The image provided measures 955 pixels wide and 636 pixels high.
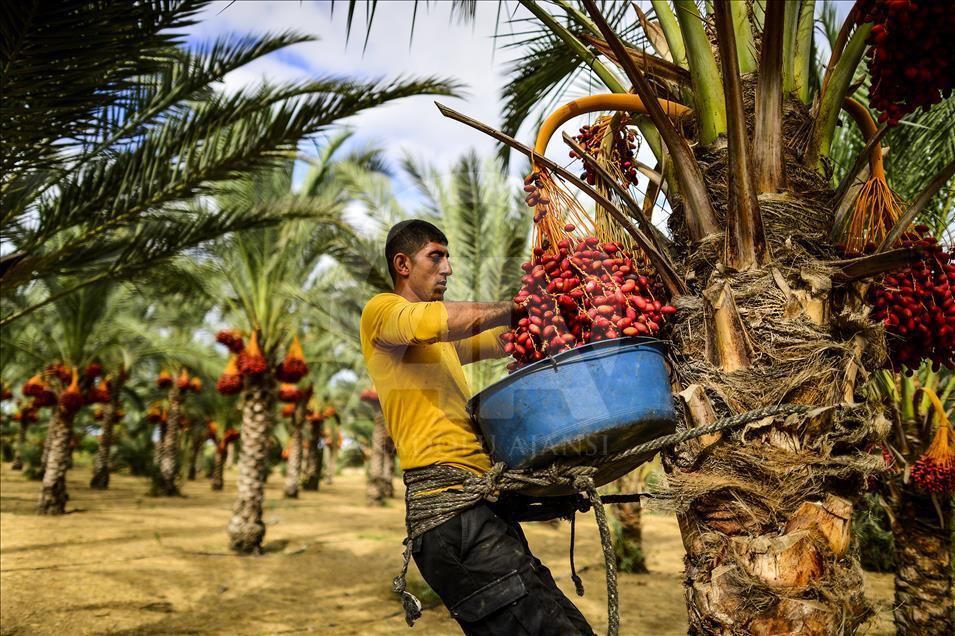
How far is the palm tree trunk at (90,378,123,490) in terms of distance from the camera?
1524 centimetres

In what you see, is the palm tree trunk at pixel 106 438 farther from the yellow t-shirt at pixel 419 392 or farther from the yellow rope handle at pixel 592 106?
the yellow rope handle at pixel 592 106

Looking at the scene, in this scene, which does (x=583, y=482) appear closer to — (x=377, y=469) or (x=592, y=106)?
(x=592, y=106)

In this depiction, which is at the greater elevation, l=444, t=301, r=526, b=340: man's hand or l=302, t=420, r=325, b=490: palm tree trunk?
l=444, t=301, r=526, b=340: man's hand

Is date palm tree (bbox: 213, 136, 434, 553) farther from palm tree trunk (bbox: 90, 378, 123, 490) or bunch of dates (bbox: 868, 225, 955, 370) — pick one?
bunch of dates (bbox: 868, 225, 955, 370)

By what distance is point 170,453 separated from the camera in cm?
1586

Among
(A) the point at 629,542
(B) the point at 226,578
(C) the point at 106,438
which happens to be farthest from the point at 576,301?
(C) the point at 106,438

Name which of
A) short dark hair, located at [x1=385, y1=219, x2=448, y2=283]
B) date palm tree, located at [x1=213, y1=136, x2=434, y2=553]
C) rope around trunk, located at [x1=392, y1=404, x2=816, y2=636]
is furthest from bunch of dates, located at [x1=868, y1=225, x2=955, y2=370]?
date palm tree, located at [x1=213, y1=136, x2=434, y2=553]

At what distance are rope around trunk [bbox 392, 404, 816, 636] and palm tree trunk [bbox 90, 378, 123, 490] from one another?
1515 centimetres

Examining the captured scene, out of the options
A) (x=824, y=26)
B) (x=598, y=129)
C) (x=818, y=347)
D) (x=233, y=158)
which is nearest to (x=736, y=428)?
(x=818, y=347)

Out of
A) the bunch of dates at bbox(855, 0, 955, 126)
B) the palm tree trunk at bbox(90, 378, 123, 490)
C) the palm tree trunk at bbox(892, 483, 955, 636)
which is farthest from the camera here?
the palm tree trunk at bbox(90, 378, 123, 490)

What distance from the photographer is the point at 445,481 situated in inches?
82.7

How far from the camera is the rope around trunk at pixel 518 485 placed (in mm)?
1801

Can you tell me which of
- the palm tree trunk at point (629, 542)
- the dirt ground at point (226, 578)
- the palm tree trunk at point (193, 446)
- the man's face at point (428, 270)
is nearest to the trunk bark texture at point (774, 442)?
the man's face at point (428, 270)

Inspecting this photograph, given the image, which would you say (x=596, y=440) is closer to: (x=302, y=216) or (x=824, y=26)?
(x=824, y=26)
